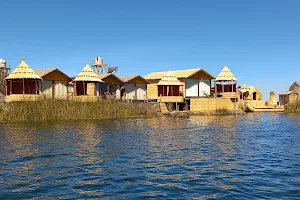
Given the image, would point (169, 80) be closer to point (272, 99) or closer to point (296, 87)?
point (272, 99)

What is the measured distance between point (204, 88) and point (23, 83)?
1022 inches

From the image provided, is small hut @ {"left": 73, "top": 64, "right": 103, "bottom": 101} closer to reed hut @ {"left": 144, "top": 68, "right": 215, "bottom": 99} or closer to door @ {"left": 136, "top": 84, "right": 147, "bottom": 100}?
door @ {"left": 136, "top": 84, "right": 147, "bottom": 100}

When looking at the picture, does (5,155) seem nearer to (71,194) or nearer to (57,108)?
(71,194)

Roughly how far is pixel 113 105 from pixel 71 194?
27.8 meters

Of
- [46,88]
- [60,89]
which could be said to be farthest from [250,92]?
[46,88]

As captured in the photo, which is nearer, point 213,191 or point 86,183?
point 213,191

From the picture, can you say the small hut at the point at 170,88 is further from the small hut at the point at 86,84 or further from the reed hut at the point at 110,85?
the small hut at the point at 86,84

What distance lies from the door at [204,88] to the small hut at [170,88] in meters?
3.47

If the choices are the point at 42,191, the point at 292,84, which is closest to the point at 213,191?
the point at 42,191

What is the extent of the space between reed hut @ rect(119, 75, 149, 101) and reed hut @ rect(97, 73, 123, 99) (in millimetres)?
717

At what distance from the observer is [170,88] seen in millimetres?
48594

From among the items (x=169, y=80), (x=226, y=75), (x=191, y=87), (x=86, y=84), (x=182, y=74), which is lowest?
(x=191, y=87)

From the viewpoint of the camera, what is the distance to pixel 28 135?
20500 millimetres

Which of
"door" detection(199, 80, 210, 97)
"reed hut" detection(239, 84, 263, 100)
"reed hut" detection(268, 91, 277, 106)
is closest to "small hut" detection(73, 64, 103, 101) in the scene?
"door" detection(199, 80, 210, 97)
